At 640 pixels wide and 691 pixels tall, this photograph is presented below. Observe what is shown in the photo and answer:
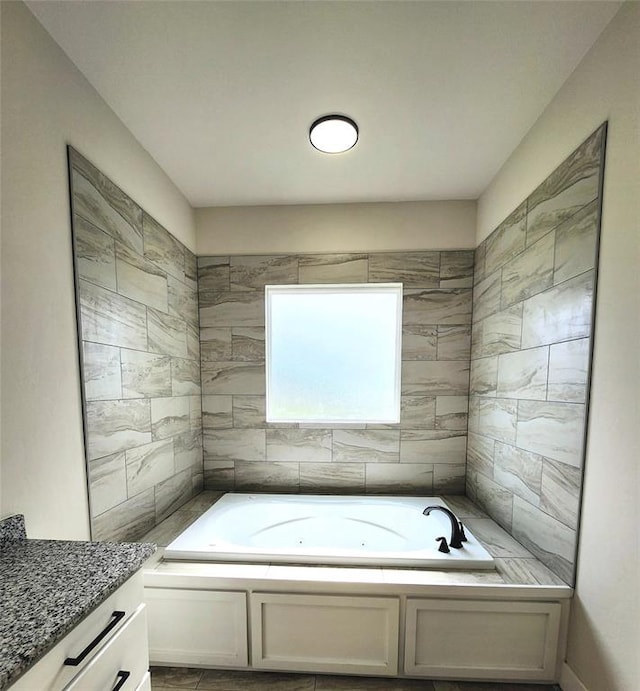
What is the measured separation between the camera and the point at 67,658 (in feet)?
2.44

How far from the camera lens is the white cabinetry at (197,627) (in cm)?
144

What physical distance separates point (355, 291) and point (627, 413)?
→ 1718 millimetres

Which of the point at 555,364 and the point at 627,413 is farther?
the point at 555,364

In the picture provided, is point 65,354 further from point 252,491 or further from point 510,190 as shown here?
point 510,190

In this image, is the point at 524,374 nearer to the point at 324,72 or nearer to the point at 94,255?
the point at 324,72

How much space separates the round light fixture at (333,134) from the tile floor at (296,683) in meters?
2.57

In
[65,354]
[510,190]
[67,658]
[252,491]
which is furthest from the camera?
[252,491]

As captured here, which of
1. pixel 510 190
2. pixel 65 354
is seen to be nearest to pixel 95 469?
pixel 65 354

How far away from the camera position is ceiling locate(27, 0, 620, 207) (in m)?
1.14

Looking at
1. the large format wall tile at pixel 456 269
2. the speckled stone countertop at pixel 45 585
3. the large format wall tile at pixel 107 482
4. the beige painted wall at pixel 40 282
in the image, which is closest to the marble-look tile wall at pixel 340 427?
the large format wall tile at pixel 456 269

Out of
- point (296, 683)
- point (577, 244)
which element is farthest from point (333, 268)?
point (296, 683)

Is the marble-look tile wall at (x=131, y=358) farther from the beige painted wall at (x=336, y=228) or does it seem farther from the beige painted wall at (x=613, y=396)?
the beige painted wall at (x=613, y=396)

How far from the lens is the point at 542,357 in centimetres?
154

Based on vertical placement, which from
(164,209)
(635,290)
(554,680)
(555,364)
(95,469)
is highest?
(164,209)
